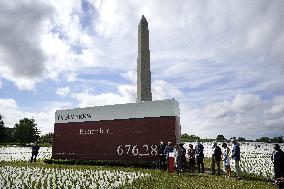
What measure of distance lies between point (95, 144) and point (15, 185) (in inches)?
426

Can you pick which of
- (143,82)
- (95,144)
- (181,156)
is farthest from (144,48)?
(181,156)

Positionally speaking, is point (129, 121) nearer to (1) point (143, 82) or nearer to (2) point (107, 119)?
(2) point (107, 119)

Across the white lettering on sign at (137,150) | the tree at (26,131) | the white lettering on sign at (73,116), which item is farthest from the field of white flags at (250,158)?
the tree at (26,131)

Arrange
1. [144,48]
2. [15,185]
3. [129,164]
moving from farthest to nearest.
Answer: [144,48], [129,164], [15,185]

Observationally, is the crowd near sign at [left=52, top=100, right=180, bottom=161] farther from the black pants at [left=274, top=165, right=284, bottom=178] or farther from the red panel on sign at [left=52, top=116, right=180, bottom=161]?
the black pants at [left=274, top=165, right=284, bottom=178]

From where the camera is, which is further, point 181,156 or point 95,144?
point 95,144

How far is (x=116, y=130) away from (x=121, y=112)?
4.37ft

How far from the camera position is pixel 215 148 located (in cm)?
1658

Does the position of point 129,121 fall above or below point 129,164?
above

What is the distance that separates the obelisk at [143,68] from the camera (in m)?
26.4

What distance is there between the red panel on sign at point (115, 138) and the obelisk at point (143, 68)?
519 centimetres

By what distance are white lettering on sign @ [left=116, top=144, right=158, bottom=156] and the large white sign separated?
2.00m

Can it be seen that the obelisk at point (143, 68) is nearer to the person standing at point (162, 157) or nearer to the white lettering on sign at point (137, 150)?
the white lettering on sign at point (137, 150)

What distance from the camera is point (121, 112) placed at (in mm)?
21672
